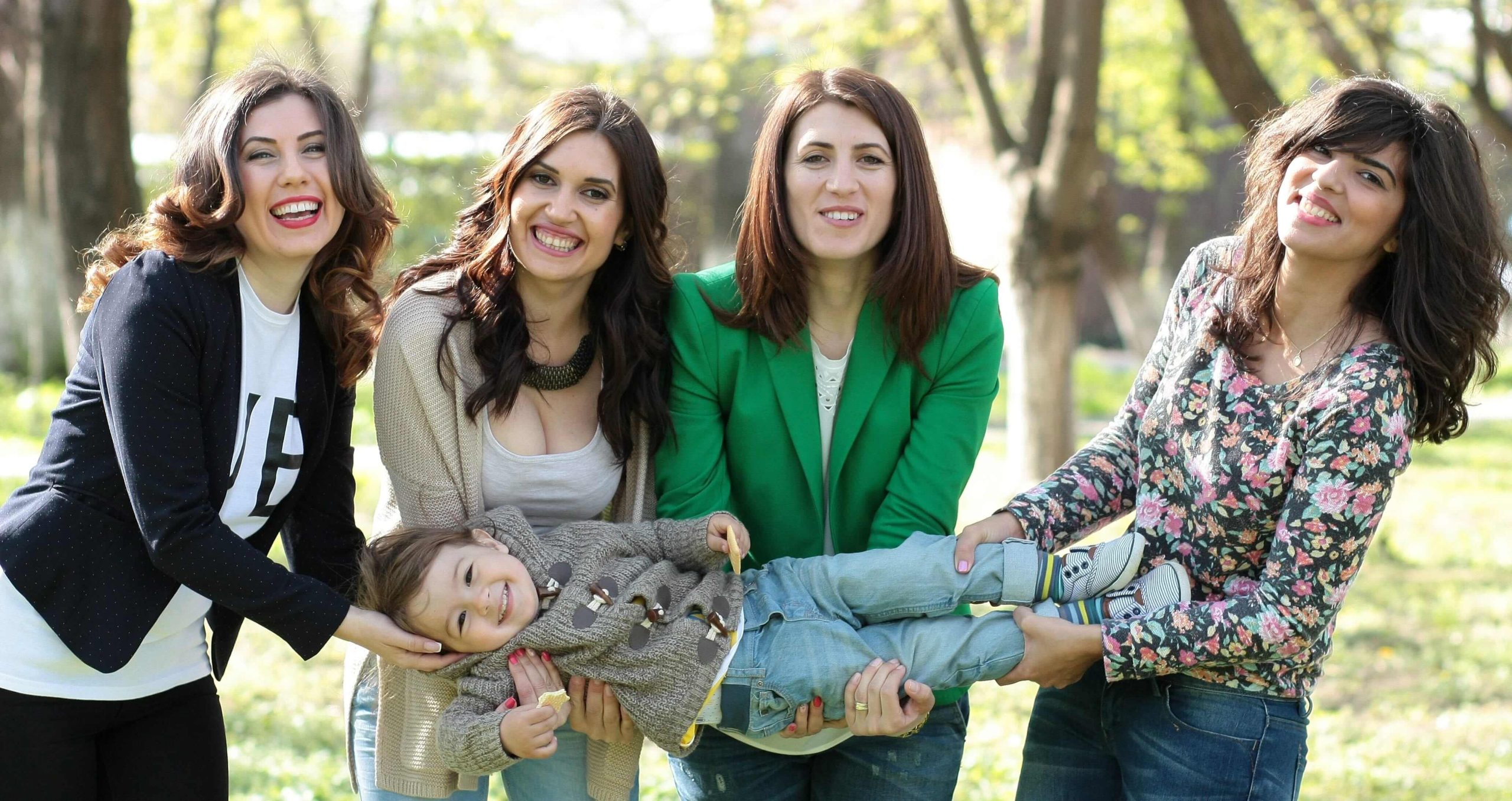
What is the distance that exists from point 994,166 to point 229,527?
23.9 feet

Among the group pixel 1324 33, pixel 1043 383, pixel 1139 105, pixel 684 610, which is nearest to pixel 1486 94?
pixel 1324 33

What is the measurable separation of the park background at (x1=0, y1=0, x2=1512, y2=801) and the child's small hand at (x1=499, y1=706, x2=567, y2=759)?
115cm

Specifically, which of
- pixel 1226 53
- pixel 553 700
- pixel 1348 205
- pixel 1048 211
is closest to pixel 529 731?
pixel 553 700

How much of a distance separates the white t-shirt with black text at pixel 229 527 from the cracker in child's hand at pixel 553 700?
0.71m

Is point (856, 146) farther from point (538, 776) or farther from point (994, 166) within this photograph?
point (994, 166)

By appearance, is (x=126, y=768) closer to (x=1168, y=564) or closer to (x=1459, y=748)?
(x=1168, y=564)

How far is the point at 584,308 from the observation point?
3055 millimetres

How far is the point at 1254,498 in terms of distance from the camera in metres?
2.58

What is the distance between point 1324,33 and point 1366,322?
9.35m

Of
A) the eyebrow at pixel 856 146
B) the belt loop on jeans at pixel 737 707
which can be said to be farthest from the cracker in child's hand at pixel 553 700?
the eyebrow at pixel 856 146

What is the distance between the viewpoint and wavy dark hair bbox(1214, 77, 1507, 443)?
248 cm

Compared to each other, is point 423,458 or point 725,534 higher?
point 423,458

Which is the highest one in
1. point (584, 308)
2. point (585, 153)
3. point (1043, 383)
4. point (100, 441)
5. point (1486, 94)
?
point (1486, 94)

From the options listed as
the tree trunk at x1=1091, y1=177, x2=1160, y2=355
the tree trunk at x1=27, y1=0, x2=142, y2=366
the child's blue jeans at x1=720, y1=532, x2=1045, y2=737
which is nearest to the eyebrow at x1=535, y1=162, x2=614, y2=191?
the child's blue jeans at x1=720, y1=532, x2=1045, y2=737
